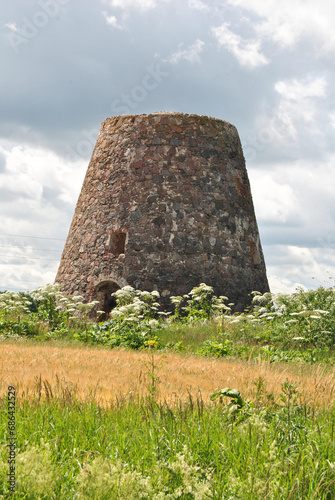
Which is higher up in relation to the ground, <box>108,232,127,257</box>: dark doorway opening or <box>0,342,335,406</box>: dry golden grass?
<box>108,232,127,257</box>: dark doorway opening

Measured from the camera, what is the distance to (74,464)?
109 inches

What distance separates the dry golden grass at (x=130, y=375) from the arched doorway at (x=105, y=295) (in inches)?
208

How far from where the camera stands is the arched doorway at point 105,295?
13.6m

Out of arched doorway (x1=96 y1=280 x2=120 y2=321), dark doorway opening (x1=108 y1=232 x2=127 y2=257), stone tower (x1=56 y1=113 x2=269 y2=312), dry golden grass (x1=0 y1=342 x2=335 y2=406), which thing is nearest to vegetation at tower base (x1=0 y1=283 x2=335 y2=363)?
→ arched doorway (x1=96 y1=280 x2=120 y2=321)

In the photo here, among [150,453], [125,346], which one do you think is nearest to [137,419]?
[150,453]

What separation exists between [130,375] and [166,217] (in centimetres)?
810

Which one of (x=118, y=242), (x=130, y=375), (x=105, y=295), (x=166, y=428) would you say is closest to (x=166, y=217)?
(x=118, y=242)

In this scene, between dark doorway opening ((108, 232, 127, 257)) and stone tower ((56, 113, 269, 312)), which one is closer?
stone tower ((56, 113, 269, 312))

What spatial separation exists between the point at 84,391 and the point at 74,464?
6.15 ft

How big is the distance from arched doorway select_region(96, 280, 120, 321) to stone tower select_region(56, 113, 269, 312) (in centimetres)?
3

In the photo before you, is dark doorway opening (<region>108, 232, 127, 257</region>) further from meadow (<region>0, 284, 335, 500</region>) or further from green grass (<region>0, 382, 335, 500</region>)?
green grass (<region>0, 382, 335, 500</region>)

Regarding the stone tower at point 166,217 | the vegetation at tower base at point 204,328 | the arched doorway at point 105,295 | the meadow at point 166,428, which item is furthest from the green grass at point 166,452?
the arched doorway at point 105,295

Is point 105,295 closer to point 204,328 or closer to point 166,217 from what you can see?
point 166,217

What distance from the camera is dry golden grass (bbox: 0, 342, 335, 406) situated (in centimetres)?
458
